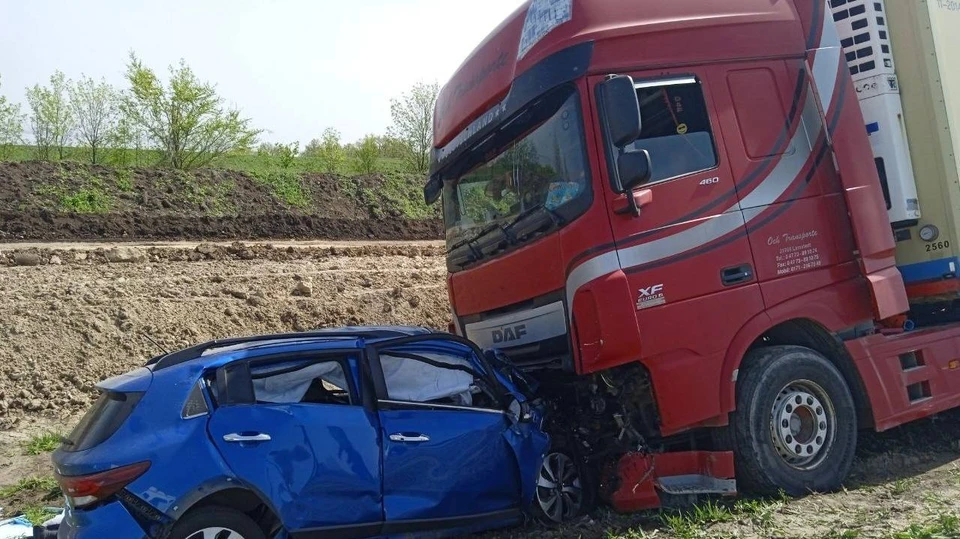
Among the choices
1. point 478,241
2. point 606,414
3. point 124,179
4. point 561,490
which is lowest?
point 561,490

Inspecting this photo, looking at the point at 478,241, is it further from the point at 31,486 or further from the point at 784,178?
the point at 31,486

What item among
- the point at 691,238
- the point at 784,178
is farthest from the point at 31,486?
the point at 784,178

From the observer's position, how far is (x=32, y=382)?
9.87m

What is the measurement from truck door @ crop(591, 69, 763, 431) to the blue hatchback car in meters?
1.10

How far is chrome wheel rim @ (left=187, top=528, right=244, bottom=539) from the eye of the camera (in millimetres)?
4414

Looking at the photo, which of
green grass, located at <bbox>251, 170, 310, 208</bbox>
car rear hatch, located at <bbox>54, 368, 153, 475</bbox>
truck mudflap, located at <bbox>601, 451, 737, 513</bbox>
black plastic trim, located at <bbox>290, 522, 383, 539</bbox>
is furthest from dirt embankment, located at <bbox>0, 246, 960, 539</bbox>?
green grass, located at <bbox>251, 170, 310, 208</bbox>

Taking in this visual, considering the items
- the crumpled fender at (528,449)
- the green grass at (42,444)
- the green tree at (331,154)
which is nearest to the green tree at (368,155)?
the green tree at (331,154)

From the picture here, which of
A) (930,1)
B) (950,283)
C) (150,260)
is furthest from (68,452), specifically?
(150,260)

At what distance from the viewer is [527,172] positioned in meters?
6.11

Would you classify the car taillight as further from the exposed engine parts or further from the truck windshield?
the truck windshield

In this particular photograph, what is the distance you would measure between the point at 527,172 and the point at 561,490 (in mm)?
2401

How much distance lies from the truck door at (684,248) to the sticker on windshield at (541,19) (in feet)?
1.89

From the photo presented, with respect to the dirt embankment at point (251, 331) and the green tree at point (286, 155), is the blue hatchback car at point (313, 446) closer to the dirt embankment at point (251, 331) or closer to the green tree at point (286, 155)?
the dirt embankment at point (251, 331)

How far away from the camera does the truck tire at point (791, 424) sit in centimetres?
577
